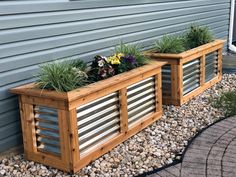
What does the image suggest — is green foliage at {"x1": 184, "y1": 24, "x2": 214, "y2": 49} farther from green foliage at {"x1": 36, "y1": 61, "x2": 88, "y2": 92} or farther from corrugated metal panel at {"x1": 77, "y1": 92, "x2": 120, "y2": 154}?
green foliage at {"x1": 36, "y1": 61, "x2": 88, "y2": 92}

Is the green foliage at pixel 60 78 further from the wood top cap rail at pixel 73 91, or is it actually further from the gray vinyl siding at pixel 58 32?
the gray vinyl siding at pixel 58 32

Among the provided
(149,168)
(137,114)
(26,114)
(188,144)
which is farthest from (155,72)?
(26,114)

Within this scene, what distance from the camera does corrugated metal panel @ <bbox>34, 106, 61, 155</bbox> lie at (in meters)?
3.30

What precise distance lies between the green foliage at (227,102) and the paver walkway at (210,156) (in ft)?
1.83

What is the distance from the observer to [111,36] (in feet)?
16.1

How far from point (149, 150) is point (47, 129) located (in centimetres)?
105

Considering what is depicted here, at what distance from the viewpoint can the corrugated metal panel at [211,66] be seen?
5895mm

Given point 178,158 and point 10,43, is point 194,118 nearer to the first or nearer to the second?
point 178,158

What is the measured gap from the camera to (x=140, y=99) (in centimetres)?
427

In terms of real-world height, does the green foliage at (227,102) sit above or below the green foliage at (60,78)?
below

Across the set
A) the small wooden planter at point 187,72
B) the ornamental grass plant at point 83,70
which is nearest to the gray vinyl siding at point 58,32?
the ornamental grass plant at point 83,70

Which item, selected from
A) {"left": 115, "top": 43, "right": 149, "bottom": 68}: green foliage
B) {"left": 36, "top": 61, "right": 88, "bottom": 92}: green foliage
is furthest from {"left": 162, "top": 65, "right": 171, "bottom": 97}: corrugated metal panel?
{"left": 36, "top": 61, "right": 88, "bottom": 92}: green foliage

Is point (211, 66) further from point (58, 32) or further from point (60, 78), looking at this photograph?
point (60, 78)

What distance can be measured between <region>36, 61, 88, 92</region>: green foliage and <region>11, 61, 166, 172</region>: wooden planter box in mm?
102
